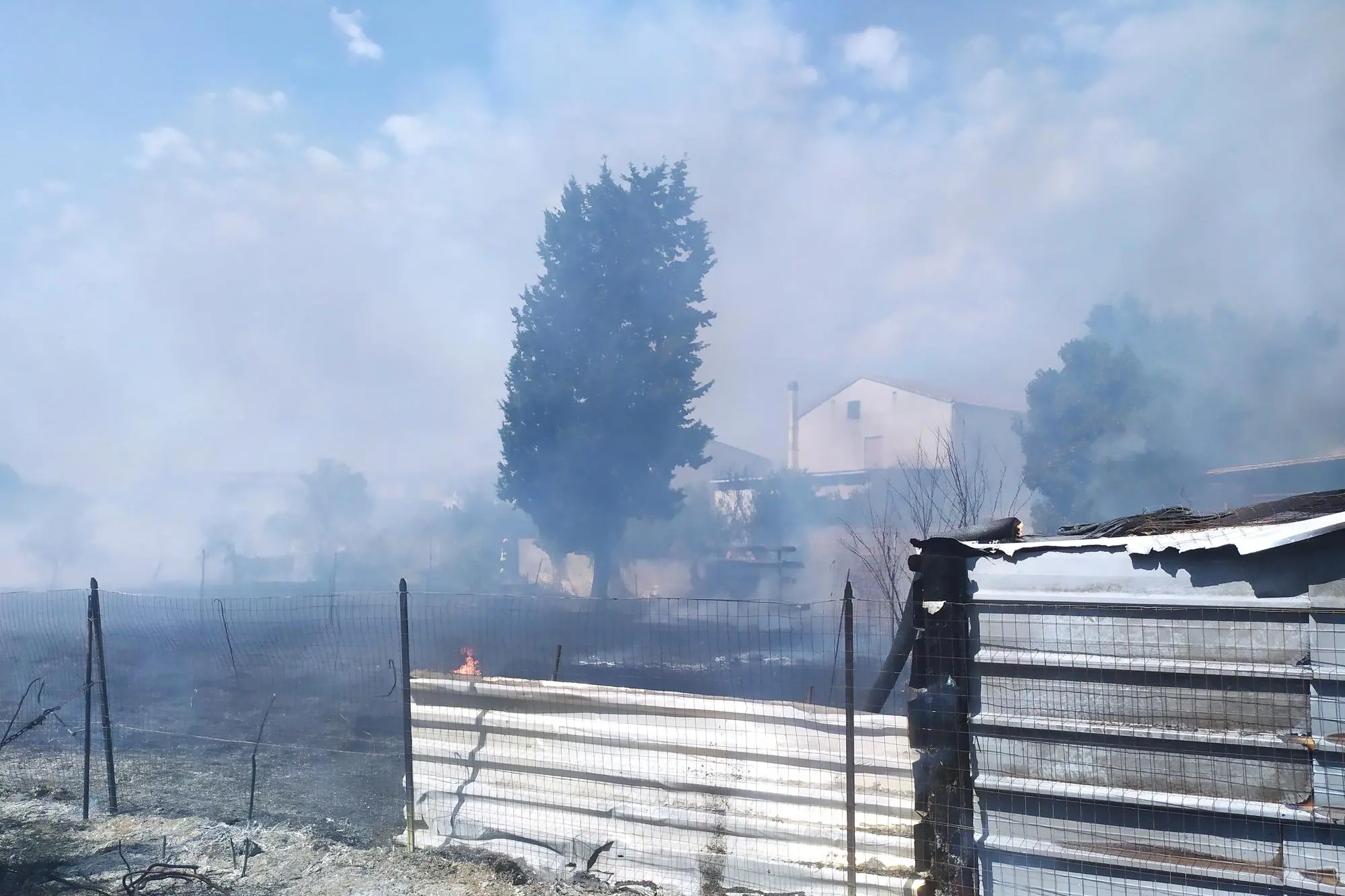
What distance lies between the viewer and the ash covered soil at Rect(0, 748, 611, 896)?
4.64 metres

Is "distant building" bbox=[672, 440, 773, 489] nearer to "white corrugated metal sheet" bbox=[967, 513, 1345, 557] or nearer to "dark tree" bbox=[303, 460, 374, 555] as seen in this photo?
"dark tree" bbox=[303, 460, 374, 555]

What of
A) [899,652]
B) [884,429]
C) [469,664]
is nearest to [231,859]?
[469,664]

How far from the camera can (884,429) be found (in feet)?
105

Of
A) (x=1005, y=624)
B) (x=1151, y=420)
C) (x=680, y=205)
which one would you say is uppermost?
(x=680, y=205)

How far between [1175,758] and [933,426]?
26359mm

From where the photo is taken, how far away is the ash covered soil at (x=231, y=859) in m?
4.64

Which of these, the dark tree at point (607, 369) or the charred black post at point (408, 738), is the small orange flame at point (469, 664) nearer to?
the charred black post at point (408, 738)

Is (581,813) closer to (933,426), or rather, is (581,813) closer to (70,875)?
(70,875)

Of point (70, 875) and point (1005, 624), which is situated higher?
point (1005, 624)

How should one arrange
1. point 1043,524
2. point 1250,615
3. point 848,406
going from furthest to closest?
point 848,406 → point 1043,524 → point 1250,615

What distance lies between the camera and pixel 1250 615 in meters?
3.31

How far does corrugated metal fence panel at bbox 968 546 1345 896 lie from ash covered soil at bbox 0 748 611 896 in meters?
2.40

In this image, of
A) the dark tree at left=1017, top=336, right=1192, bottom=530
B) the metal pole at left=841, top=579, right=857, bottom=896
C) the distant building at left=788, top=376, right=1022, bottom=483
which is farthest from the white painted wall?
the metal pole at left=841, top=579, right=857, bottom=896

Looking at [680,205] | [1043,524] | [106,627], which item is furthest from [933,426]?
[106,627]
